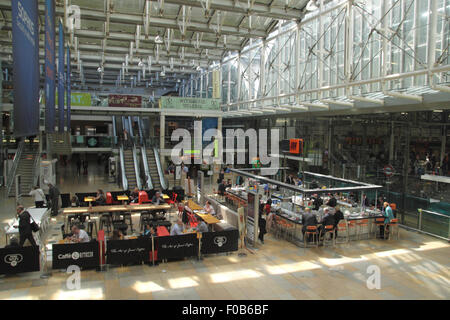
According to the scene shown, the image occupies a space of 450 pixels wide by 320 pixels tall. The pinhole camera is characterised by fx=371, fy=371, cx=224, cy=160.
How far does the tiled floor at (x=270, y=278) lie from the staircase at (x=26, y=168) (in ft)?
46.3

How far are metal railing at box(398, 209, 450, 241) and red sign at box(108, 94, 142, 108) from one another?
19.9m

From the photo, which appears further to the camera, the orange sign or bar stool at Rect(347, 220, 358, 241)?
the orange sign

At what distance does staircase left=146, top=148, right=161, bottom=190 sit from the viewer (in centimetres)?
2426

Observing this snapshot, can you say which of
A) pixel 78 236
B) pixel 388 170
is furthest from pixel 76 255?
pixel 388 170

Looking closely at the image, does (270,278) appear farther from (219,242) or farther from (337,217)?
(337,217)

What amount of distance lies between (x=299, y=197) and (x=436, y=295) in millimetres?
8236

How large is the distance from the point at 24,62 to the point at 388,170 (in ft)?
50.6

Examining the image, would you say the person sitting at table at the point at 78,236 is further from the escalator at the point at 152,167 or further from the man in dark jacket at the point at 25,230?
the escalator at the point at 152,167

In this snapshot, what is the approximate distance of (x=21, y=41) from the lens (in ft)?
21.7

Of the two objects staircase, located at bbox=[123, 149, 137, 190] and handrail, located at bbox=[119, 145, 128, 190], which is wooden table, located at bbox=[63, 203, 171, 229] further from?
staircase, located at bbox=[123, 149, 137, 190]

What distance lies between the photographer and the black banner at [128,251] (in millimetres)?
10211

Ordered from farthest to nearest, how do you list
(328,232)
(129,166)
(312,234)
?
(129,166) → (328,232) → (312,234)

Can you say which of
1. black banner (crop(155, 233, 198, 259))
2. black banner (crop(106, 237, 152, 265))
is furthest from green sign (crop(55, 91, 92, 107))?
black banner (crop(155, 233, 198, 259))

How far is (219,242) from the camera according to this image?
11.4 m
